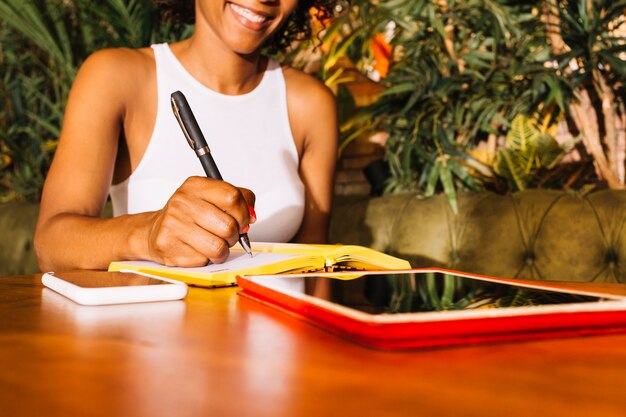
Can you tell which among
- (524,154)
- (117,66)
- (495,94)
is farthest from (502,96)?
(117,66)

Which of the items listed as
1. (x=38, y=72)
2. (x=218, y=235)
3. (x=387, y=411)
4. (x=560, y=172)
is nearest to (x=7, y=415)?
(x=387, y=411)

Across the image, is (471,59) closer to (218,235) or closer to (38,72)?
(218,235)

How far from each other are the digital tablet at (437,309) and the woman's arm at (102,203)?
0.53ft

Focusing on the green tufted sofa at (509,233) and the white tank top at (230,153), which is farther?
the green tufted sofa at (509,233)

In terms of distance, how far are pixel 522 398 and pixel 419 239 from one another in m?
1.51

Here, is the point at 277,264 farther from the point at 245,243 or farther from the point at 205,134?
the point at 205,134

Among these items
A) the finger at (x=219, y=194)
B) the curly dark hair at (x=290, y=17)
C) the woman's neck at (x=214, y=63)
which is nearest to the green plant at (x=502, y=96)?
the curly dark hair at (x=290, y=17)

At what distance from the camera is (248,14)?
1315mm

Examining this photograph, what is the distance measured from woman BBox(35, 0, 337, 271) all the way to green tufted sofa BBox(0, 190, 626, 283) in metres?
0.32

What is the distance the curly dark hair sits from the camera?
1724 mm

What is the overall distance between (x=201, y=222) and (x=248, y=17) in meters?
0.74

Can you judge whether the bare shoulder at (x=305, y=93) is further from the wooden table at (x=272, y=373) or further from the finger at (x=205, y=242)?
the wooden table at (x=272, y=373)

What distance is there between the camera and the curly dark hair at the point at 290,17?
172 cm

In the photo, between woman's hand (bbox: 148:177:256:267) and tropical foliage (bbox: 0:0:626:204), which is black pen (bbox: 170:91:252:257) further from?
tropical foliage (bbox: 0:0:626:204)
